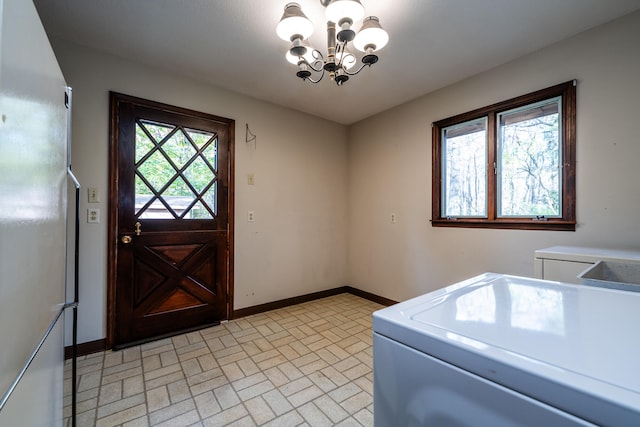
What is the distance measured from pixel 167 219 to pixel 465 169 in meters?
2.91

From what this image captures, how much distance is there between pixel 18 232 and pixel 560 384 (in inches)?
45.9

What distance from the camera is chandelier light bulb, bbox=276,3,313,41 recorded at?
149cm

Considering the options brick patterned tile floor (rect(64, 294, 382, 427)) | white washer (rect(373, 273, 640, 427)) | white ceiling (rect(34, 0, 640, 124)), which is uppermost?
white ceiling (rect(34, 0, 640, 124))

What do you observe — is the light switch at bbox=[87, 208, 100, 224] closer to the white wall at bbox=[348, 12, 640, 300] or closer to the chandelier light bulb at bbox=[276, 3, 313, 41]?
the chandelier light bulb at bbox=[276, 3, 313, 41]

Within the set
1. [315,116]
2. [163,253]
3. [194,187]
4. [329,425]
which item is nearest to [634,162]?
[329,425]

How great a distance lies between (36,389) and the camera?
88 centimetres

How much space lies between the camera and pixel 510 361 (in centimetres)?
43

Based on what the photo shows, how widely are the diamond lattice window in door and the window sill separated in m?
2.39

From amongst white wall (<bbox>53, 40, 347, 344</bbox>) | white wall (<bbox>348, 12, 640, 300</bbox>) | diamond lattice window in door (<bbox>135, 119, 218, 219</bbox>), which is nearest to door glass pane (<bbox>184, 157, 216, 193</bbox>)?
diamond lattice window in door (<bbox>135, 119, 218, 219</bbox>)

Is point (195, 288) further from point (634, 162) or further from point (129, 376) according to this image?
point (634, 162)

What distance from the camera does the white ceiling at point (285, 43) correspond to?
5.67ft

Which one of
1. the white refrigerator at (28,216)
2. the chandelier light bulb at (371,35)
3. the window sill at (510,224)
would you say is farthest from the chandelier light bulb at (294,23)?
the window sill at (510,224)

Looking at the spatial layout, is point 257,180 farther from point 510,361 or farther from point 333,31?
point 510,361

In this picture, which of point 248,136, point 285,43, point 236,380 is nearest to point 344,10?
point 285,43
